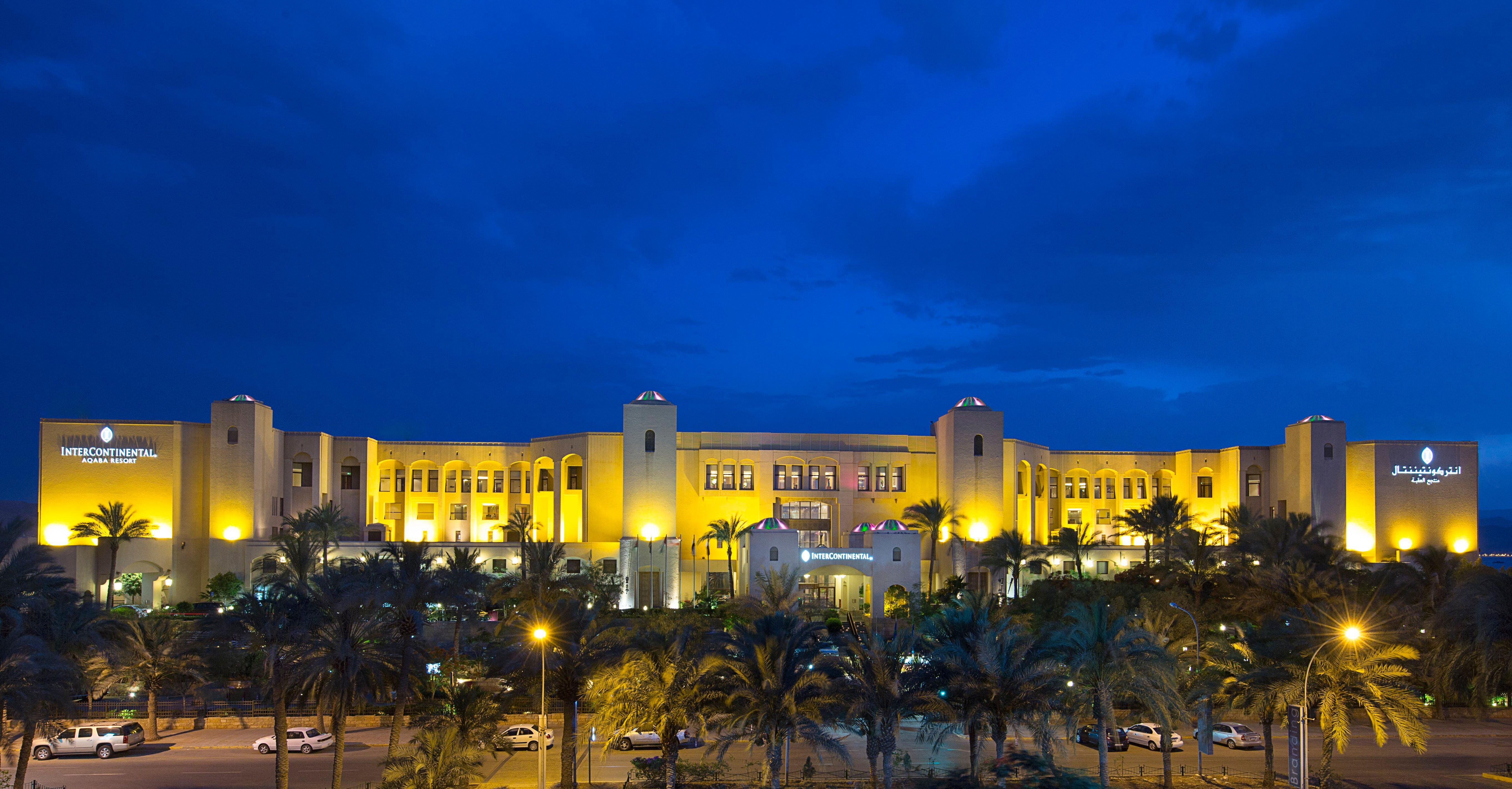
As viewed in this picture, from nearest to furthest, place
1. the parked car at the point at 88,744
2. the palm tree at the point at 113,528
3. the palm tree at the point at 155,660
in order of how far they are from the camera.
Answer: the parked car at the point at 88,744 < the palm tree at the point at 155,660 < the palm tree at the point at 113,528

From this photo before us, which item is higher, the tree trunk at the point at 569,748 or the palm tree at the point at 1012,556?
the palm tree at the point at 1012,556

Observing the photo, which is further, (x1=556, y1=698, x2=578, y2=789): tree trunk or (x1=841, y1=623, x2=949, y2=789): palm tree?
(x1=556, y1=698, x2=578, y2=789): tree trunk

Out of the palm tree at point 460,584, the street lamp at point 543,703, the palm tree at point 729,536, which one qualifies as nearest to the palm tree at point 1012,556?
the palm tree at point 729,536

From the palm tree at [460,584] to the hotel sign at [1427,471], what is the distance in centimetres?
5626

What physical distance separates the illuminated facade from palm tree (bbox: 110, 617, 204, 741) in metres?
20.1

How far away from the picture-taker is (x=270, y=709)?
35656 millimetres

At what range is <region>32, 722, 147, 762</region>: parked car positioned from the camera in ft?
100

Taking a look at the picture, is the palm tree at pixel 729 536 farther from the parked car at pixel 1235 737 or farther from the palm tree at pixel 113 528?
the palm tree at pixel 113 528

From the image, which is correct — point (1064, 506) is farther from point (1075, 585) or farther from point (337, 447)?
point (337, 447)

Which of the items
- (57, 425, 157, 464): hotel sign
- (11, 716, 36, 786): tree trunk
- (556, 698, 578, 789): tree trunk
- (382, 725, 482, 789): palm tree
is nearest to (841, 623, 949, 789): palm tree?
(556, 698, 578, 789): tree trunk

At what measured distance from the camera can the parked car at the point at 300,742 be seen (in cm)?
3102

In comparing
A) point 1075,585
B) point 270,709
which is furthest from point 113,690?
point 1075,585

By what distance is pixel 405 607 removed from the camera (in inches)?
1110

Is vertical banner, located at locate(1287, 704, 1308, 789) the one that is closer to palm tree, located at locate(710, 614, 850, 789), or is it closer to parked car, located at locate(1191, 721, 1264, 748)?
parked car, located at locate(1191, 721, 1264, 748)
